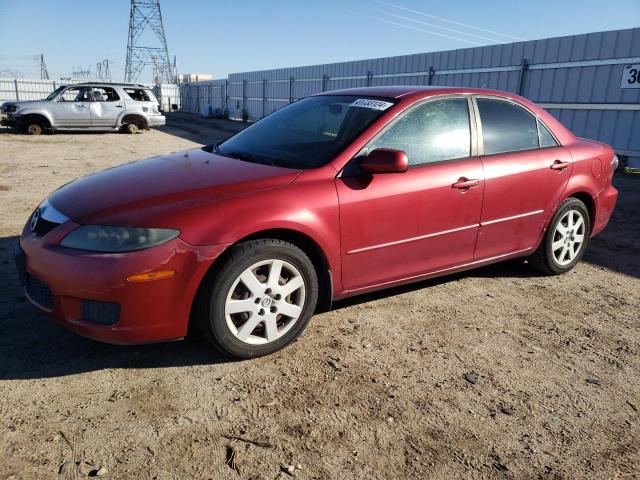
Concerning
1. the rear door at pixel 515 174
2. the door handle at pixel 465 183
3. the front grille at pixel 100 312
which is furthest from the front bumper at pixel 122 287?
the rear door at pixel 515 174

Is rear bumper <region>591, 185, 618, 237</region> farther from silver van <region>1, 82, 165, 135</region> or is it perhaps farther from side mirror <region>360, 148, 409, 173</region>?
silver van <region>1, 82, 165, 135</region>

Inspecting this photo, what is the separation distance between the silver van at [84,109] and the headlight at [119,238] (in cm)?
1560

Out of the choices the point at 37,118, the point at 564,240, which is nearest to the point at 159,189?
the point at 564,240

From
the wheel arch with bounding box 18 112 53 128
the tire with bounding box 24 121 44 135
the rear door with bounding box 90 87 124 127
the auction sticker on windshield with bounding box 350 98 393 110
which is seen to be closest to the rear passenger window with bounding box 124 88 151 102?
the rear door with bounding box 90 87 124 127

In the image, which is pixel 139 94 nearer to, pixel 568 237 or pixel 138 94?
pixel 138 94

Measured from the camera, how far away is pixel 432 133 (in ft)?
11.8

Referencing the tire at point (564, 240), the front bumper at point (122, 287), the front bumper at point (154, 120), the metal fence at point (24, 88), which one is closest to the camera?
the front bumper at point (122, 287)

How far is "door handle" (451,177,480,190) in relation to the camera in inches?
140

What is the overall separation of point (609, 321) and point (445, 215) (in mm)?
1425

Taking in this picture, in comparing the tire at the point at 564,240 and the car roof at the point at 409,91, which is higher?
the car roof at the point at 409,91

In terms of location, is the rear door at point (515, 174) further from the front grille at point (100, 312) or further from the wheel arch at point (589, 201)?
the front grille at point (100, 312)

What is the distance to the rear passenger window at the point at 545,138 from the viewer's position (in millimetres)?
4203

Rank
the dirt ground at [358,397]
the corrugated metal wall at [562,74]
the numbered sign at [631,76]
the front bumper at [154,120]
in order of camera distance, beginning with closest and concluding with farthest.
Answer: the dirt ground at [358,397] < the numbered sign at [631,76] < the corrugated metal wall at [562,74] < the front bumper at [154,120]

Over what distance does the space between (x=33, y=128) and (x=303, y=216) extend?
54.4 feet
